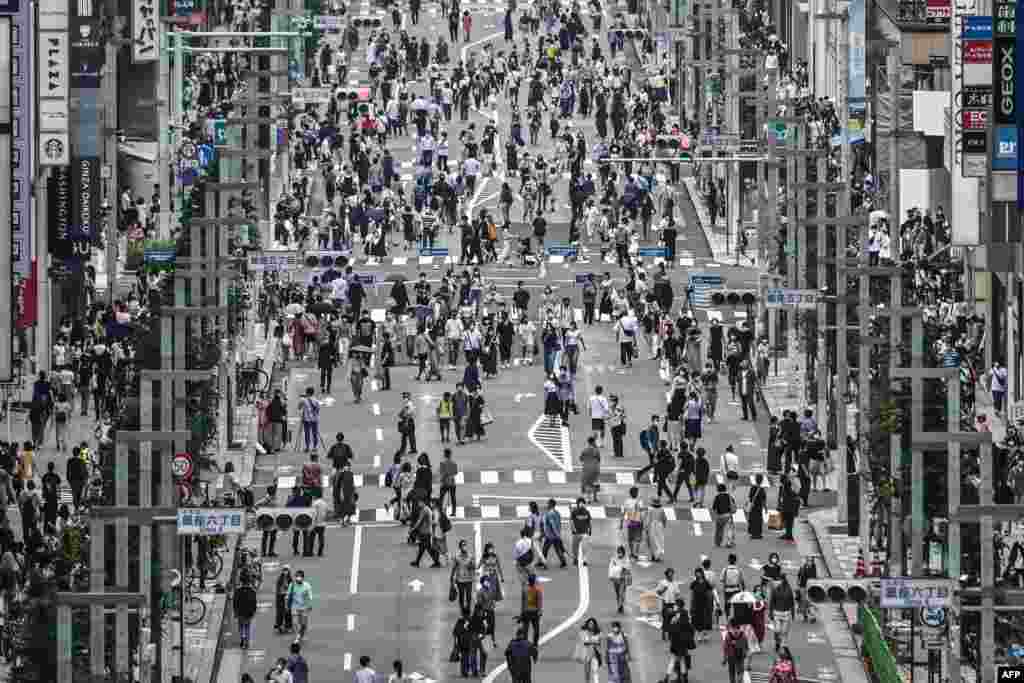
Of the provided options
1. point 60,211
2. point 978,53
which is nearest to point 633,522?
point 978,53

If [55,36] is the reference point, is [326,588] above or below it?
below

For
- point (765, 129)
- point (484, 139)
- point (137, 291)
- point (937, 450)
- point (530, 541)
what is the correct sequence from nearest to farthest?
point (937, 450) → point (530, 541) → point (137, 291) → point (765, 129) → point (484, 139)

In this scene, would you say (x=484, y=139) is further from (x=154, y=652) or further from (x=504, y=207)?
(x=154, y=652)

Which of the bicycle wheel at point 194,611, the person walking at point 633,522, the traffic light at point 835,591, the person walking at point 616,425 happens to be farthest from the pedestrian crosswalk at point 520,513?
the traffic light at point 835,591

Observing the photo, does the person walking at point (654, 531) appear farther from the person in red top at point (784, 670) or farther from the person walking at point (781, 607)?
the person in red top at point (784, 670)

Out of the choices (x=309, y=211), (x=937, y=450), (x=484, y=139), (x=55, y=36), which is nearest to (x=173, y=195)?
(x=309, y=211)

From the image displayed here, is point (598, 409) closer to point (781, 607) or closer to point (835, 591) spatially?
point (781, 607)

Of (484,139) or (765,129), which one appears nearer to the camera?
(765,129)

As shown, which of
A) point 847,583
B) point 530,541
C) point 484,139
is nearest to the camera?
point 847,583
